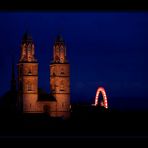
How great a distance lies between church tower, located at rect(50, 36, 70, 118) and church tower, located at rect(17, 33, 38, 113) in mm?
1119

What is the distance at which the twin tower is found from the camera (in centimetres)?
3031

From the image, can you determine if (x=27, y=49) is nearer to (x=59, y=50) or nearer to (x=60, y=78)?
(x=59, y=50)

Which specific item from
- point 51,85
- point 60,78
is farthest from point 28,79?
point 60,78

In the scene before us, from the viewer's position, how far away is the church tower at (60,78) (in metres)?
30.5

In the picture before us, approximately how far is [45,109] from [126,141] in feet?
88.0

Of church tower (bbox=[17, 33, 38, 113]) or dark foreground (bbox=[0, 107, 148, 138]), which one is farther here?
church tower (bbox=[17, 33, 38, 113])

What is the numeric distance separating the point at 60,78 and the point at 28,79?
1.85 metres

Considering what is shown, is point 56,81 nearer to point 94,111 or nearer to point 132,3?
point 94,111

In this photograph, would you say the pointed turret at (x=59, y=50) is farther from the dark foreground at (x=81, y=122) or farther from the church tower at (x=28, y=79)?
the dark foreground at (x=81, y=122)

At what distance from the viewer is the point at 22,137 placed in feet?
13.6

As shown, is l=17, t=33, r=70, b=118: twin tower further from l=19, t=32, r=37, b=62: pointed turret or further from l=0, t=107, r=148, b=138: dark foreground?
l=0, t=107, r=148, b=138: dark foreground

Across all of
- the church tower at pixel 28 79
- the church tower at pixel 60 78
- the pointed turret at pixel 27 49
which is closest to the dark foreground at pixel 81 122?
the church tower at pixel 60 78

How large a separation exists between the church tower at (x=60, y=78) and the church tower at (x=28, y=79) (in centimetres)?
112

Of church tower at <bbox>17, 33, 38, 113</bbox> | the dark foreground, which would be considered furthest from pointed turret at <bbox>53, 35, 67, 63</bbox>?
the dark foreground
